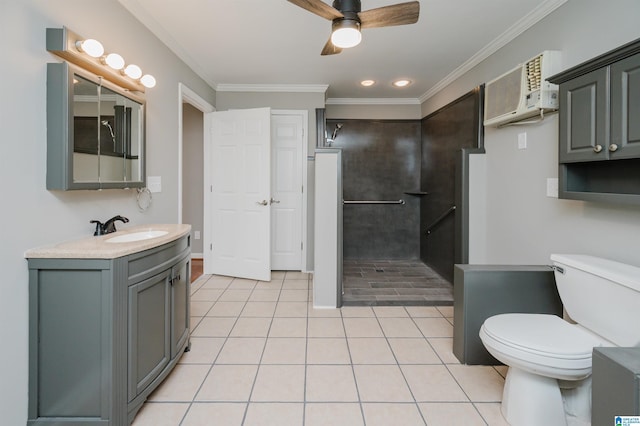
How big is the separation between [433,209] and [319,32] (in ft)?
8.69

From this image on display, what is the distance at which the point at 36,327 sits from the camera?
4.70 ft

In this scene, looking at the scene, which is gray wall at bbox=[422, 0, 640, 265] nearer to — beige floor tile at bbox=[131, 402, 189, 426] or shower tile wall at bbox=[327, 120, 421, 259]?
shower tile wall at bbox=[327, 120, 421, 259]

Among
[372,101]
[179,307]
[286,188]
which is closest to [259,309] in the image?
[179,307]

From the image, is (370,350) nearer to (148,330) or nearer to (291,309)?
(291,309)

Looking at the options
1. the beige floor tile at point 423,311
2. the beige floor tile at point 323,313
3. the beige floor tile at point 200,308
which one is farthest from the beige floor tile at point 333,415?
the beige floor tile at point 200,308

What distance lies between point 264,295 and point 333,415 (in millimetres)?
1916

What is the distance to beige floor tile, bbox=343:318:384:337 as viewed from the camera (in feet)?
8.42

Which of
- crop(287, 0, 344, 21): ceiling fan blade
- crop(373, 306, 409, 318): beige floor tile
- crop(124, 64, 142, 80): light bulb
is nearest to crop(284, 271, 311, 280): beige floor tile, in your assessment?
crop(373, 306, 409, 318): beige floor tile

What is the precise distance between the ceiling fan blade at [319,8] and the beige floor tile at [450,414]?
7.11ft

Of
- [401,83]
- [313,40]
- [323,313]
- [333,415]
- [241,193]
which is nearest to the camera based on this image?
[333,415]

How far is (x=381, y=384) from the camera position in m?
1.92

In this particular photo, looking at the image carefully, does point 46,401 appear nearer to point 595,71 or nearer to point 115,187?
point 115,187

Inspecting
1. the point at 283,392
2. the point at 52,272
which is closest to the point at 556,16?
the point at 283,392

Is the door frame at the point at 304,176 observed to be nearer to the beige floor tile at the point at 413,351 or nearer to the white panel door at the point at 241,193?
the white panel door at the point at 241,193
